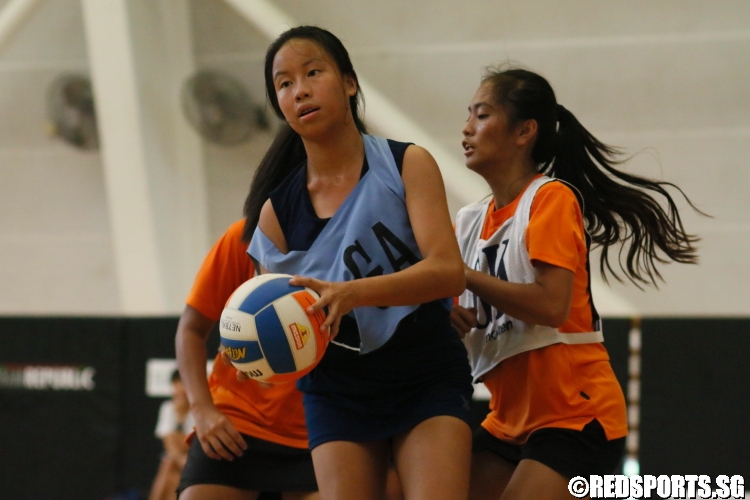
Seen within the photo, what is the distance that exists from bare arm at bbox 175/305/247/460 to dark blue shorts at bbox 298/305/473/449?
47 centimetres

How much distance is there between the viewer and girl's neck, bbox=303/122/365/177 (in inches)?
85.8

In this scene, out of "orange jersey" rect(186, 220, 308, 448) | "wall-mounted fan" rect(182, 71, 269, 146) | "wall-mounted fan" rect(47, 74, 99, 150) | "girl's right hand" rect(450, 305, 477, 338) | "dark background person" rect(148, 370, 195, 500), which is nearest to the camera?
"girl's right hand" rect(450, 305, 477, 338)

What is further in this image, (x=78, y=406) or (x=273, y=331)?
(x=78, y=406)

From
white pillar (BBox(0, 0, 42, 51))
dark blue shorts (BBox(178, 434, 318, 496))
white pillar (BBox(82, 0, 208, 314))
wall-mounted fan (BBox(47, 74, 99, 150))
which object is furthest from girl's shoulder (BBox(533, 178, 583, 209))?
white pillar (BBox(0, 0, 42, 51))

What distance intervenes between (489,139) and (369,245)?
0.68 metres

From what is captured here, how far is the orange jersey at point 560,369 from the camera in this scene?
2.29 meters

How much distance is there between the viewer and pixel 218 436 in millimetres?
2520

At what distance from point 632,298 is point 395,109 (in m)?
2.08

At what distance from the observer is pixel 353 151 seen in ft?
7.21

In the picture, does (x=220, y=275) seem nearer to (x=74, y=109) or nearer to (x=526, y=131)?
(x=526, y=131)

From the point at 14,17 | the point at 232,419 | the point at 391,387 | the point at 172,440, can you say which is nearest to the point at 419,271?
the point at 391,387

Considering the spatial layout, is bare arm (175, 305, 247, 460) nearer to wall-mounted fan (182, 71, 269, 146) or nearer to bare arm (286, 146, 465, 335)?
bare arm (286, 146, 465, 335)

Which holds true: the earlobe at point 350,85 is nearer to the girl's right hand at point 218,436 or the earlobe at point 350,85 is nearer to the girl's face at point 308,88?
the girl's face at point 308,88

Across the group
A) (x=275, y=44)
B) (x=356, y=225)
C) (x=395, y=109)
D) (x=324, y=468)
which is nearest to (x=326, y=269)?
(x=356, y=225)
